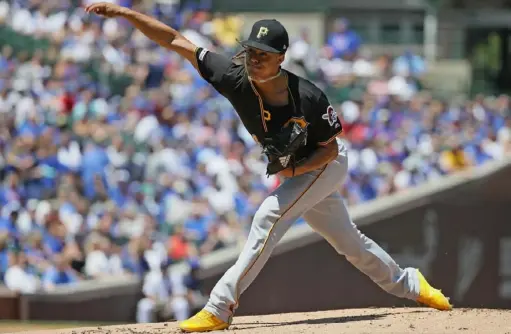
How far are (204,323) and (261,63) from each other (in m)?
1.54

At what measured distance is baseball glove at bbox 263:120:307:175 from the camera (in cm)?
589

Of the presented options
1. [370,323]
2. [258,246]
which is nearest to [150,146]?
[370,323]

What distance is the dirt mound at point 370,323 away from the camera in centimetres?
608

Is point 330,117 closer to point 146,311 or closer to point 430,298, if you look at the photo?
point 430,298

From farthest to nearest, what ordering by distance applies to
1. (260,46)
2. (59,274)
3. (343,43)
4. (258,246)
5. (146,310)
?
1. (343,43)
2. (59,274)
3. (146,310)
4. (258,246)
5. (260,46)

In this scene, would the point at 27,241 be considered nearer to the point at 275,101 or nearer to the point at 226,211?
the point at 226,211

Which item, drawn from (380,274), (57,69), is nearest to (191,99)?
(57,69)

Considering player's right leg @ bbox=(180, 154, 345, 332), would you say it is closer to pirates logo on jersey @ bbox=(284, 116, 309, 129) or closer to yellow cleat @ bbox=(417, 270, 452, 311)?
pirates logo on jersey @ bbox=(284, 116, 309, 129)

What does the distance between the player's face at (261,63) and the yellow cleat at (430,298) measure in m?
1.83

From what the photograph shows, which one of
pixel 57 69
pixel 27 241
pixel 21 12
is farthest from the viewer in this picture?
pixel 21 12

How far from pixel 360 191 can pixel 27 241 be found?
4.24 m

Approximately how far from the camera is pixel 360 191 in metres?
13.3

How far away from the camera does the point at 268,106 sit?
5.97 m

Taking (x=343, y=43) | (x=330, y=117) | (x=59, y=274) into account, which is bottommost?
(x=59, y=274)
